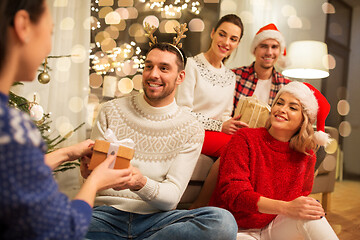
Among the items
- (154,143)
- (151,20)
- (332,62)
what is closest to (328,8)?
(332,62)

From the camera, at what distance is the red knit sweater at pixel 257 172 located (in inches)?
58.9

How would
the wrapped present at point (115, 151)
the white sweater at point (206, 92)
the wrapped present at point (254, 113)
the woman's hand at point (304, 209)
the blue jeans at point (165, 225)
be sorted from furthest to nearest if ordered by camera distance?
1. the white sweater at point (206, 92)
2. the wrapped present at point (254, 113)
3. the woman's hand at point (304, 209)
4. the blue jeans at point (165, 225)
5. the wrapped present at point (115, 151)

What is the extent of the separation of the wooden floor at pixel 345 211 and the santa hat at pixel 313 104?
807 mm

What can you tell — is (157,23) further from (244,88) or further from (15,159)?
(15,159)

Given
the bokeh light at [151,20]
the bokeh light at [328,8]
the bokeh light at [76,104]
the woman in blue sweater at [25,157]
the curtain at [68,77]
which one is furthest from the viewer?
the bokeh light at [328,8]

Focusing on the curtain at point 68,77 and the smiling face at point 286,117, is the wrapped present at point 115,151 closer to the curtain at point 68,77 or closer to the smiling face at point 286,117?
the smiling face at point 286,117

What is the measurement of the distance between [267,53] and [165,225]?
156 cm

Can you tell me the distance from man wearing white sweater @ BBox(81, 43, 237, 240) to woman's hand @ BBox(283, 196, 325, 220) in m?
0.30

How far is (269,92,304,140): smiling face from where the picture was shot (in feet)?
5.33

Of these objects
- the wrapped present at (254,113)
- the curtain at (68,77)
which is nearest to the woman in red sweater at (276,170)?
the wrapped present at (254,113)

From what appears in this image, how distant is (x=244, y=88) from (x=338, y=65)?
8.90 feet

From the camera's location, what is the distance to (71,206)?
0.67 meters

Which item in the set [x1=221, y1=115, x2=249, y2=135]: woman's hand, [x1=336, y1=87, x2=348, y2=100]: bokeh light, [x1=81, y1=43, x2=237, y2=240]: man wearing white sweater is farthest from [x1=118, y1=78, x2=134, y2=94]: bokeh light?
[x1=336, y1=87, x2=348, y2=100]: bokeh light

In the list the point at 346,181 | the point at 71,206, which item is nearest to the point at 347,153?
the point at 346,181
